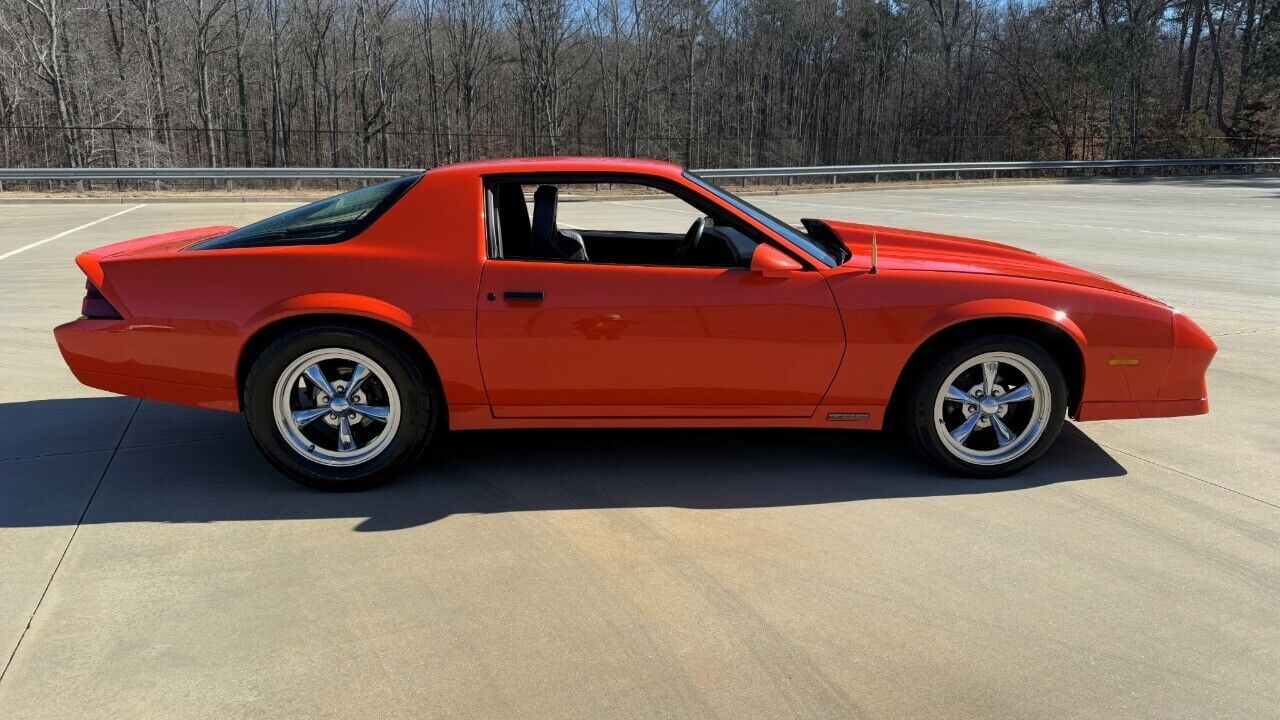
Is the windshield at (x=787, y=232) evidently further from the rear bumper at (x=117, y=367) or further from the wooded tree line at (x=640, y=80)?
the wooded tree line at (x=640, y=80)

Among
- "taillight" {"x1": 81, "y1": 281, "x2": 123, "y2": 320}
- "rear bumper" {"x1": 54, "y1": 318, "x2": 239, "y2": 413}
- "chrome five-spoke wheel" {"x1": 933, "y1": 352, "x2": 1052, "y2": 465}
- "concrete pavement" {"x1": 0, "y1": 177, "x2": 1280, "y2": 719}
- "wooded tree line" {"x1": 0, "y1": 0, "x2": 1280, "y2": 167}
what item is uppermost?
"wooded tree line" {"x1": 0, "y1": 0, "x2": 1280, "y2": 167}

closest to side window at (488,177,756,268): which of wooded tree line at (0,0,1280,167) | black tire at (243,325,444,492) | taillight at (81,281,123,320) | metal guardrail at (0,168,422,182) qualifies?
black tire at (243,325,444,492)

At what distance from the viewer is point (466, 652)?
2643mm

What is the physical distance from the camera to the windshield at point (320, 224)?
379 centimetres

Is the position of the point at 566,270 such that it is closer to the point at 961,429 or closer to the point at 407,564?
the point at 407,564

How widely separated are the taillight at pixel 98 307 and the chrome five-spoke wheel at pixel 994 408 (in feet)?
11.7

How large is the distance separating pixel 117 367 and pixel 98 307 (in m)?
0.27

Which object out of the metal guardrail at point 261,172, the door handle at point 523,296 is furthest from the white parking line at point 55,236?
the door handle at point 523,296

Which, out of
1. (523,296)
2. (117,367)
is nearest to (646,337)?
(523,296)

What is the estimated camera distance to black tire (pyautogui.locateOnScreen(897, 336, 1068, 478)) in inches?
150

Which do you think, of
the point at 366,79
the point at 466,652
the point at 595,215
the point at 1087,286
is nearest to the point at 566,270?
the point at 466,652

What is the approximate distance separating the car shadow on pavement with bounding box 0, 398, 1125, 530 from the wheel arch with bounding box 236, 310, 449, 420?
49 centimetres

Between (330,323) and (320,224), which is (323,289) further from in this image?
(320,224)

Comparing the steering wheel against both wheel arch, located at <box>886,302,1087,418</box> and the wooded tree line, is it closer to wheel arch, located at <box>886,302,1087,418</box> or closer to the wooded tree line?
wheel arch, located at <box>886,302,1087,418</box>
